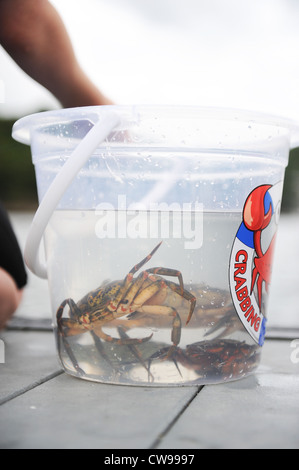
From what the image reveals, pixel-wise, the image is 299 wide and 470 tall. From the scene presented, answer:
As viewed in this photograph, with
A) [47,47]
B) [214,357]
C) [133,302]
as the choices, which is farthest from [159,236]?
[47,47]

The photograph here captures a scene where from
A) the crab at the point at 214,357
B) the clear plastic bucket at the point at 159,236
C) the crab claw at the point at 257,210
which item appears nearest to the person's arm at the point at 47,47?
the clear plastic bucket at the point at 159,236

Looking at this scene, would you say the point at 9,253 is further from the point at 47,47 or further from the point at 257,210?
the point at 257,210

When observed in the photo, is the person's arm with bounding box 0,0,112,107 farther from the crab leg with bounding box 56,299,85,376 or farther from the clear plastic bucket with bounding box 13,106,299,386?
the crab leg with bounding box 56,299,85,376

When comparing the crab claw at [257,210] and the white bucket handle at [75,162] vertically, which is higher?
the white bucket handle at [75,162]

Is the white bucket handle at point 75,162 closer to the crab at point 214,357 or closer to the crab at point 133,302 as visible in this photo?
the crab at point 133,302

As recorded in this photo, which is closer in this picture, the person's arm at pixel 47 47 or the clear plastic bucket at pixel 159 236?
the clear plastic bucket at pixel 159 236

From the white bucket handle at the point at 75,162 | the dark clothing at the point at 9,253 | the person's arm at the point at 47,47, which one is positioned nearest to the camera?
the white bucket handle at the point at 75,162

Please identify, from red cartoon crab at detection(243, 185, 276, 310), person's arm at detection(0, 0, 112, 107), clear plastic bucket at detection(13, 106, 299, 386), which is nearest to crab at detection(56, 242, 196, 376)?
clear plastic bucket at detection(13, 106, 299, 386)
